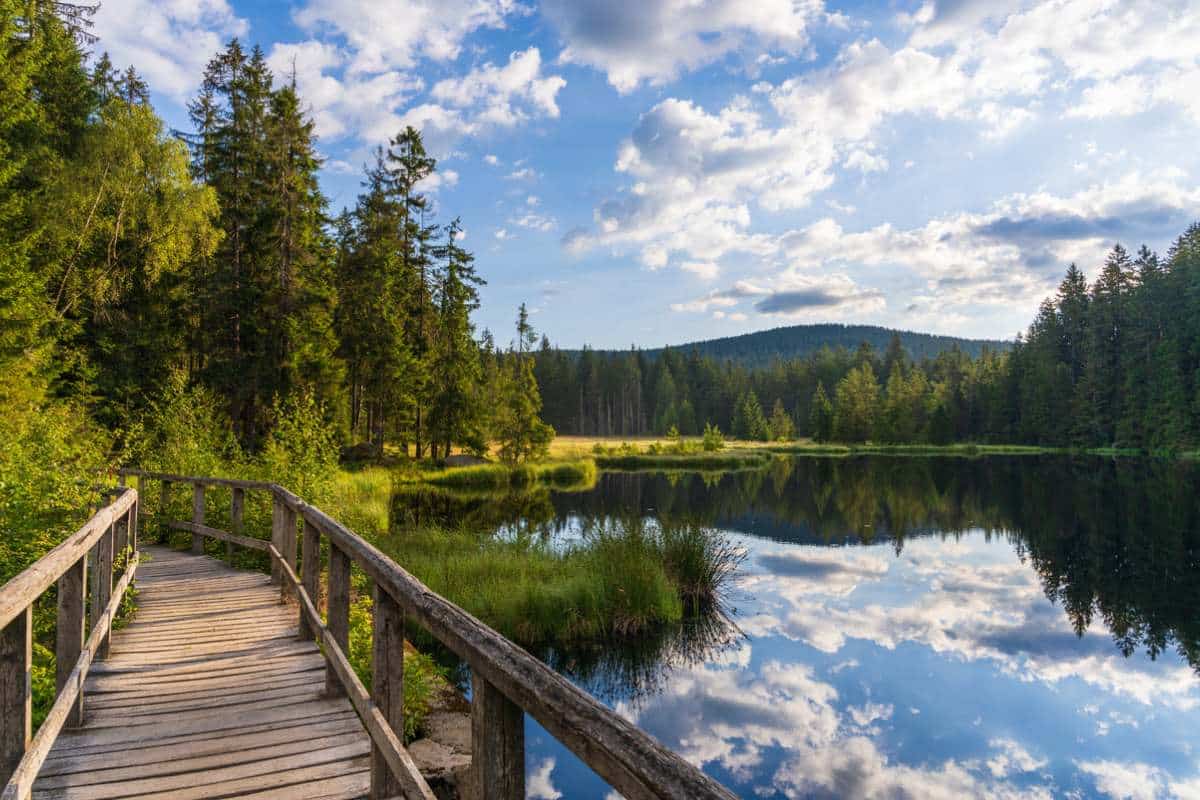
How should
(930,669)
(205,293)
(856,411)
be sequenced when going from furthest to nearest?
(856,411)
(205,293)
(930,669)

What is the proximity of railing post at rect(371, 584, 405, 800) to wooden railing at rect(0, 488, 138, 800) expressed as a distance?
1.39 meters

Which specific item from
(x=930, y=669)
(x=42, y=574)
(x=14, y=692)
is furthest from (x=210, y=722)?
(x=930, y=669)

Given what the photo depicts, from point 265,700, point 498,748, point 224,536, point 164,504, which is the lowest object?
point 265,700

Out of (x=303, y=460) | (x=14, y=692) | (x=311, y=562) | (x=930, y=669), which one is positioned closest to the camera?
(x=14, y=692)

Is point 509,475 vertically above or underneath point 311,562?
underneath

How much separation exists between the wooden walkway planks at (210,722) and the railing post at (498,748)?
208cm

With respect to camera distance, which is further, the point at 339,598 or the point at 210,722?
the point at 339,598

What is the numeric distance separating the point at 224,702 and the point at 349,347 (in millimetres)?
31041

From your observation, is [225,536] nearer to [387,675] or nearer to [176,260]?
[387,675]

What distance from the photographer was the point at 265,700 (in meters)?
4.93

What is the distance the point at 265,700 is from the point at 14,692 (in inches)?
90.0

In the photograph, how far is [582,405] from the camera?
113188 millimetres

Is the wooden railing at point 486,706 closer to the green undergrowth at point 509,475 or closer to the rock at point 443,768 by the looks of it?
the rock at point 443,768

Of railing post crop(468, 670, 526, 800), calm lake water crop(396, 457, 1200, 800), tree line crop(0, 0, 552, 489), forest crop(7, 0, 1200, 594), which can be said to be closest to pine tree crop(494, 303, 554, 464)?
forest crop(7, 0, 1200, 594)
